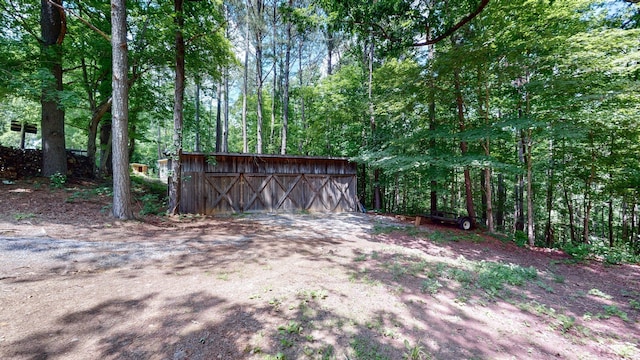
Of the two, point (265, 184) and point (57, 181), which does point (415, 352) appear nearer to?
point (265, 184)

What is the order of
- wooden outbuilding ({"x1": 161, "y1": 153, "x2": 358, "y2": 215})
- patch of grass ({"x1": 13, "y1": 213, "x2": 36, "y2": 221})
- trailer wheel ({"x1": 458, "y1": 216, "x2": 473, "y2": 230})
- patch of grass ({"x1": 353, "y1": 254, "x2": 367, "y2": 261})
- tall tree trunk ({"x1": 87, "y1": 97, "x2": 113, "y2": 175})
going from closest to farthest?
patch of grass ({"x1": 353, "y1": 254, "x2": 367, "y2": 261}), patch of grass ({"x1": 13, "y1": 213, "x2": 36, "y2": 221}), trailer wheel ({"x1": 458, "y1": 216, "x2": 473, "y2": 230}), tall tree trunk ({"x1": 87, "y1": 97, "x2": 113, "y2": 175}), wooden outbuilding ({"x1": 161, "y1": 153, "x2": 358, "y2": 215})

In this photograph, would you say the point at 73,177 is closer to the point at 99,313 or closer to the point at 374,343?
the point at 99,313

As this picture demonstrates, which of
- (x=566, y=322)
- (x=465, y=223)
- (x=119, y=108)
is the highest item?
(x=119, y=108)

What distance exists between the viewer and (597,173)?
1056 cm

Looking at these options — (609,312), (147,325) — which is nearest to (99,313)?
(147,325)

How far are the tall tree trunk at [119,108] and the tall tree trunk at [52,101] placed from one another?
4.03 meters

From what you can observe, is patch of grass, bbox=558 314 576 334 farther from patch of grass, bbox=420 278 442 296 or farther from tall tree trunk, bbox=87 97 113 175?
tall tree trunk, bbox=87 97 113 175

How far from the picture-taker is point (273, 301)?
115 inches

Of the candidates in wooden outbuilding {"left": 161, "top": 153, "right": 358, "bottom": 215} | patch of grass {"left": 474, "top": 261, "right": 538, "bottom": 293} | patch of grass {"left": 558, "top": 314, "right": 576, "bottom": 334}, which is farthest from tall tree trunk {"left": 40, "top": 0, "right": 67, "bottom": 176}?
patch of grass {"left": 558, "top": 314, "right": 576, "bottom": 334}

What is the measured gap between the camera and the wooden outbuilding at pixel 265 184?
34.1 ft

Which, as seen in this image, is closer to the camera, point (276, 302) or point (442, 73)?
point (276, 302)

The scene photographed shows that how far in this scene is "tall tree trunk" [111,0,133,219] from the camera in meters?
6.06

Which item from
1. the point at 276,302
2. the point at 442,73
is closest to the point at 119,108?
the point at 276,302

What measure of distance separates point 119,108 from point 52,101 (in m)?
5.20
